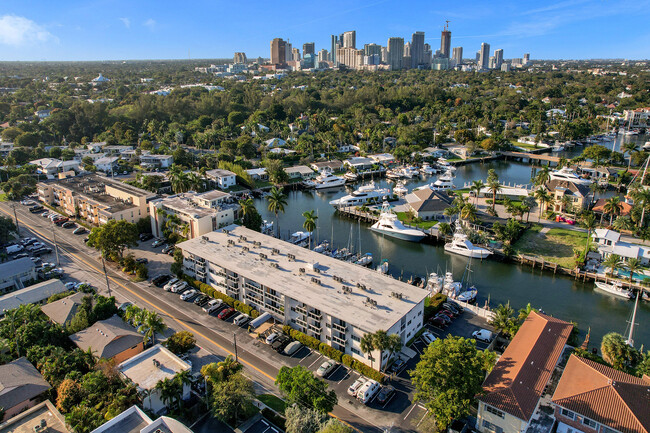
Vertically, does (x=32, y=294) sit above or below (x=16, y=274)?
below

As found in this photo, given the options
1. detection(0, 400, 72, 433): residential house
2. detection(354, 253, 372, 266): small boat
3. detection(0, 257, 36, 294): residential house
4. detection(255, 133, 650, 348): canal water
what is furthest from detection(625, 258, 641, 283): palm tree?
detection(0, 257, 36, 294): residential house

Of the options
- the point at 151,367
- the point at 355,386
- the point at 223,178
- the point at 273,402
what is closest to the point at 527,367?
the point at 355,386

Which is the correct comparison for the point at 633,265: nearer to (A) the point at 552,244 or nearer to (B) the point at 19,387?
(A) the point at 552,244

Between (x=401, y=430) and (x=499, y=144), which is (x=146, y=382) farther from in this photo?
(x=499, y=144)

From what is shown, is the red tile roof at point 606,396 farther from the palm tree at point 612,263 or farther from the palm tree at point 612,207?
the palm tree at point 612,207

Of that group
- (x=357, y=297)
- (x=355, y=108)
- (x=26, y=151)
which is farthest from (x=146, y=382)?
(x=355, y=108)

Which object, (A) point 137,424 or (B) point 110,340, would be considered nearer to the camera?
(A) point 137,424
